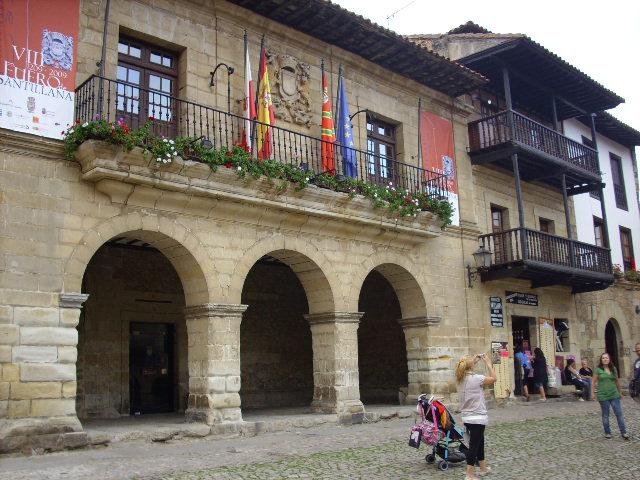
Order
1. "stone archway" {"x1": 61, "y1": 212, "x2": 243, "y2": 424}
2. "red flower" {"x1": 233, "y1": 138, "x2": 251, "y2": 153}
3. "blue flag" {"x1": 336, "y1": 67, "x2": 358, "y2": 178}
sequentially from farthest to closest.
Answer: "blue flag" {"x1": 336, "y1": 67, "x2": 358, "y2": 178}
"red flower" {"x1": 233, "y1": 138, "x2": 251, "y2": 153}
"stone archway" {"x1": 61, "y1": 212, "x2": 243, "y2": 424}

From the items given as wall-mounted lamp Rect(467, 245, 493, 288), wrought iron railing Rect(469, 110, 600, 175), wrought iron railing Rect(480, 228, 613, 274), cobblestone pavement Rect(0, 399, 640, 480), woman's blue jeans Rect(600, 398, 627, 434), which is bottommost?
cobblestone pavement Rect(0, 399, 640, 480)

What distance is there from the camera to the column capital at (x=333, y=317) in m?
11.7

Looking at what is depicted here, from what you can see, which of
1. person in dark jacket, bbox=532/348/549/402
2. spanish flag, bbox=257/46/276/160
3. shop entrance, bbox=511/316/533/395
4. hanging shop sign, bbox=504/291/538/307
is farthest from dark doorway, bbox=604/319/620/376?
spanish flag, bbox=257/46/276/160

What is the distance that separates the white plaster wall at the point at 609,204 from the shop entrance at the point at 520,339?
13.6 feet

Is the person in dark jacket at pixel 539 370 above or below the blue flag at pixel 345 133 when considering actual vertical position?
below

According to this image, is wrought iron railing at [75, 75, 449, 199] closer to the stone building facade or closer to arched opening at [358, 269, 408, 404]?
the stone building facade

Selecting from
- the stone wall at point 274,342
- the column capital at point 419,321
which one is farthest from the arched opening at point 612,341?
the stone wall at point 274,342

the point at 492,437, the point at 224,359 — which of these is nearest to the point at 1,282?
the point at 224,359

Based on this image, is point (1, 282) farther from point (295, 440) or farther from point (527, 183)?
point (527, 183)

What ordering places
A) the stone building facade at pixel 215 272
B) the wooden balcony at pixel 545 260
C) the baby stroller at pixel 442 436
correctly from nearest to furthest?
1. the baby stroller at pixel 442 436
2. the stone building facade at pixel 215 272
3. the wooden balcony at pixel 545 260

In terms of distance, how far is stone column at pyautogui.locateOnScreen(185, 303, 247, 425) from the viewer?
386 inches

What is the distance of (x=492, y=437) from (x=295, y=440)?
9.29 feet

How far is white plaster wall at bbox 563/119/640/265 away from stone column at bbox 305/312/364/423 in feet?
34.3

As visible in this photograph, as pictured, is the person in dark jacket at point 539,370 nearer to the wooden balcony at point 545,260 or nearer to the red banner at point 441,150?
the wooden balcony at point 545,260
